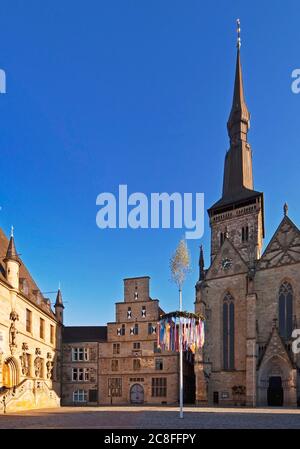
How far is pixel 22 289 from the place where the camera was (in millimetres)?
34594

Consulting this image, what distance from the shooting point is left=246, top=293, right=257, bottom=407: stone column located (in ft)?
131

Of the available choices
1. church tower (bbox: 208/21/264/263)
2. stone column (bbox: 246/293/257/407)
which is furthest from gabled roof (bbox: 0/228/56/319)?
church tower (bbox: 208/21/264/263)

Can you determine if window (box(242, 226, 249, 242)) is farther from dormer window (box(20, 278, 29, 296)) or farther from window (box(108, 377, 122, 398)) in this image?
dormer window (box(20, 278, 29, 296))

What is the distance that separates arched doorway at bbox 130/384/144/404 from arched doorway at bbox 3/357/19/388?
18246 millimetres


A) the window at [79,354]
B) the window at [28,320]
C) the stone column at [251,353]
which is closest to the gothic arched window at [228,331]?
the stone column at [251,353]

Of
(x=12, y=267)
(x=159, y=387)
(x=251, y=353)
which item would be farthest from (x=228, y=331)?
(x=12, y=267)

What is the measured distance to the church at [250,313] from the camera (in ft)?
132

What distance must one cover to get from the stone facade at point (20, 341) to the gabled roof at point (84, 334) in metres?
8.89

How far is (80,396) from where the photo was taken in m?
48.7

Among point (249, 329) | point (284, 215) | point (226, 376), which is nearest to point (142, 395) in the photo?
point (226, 376)

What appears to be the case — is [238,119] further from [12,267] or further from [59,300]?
[12,267]

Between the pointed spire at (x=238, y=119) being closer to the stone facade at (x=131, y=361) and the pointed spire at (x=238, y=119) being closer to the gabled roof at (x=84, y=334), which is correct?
the stone facade at (x=131, y=361)

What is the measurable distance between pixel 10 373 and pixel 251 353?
19673 mm
